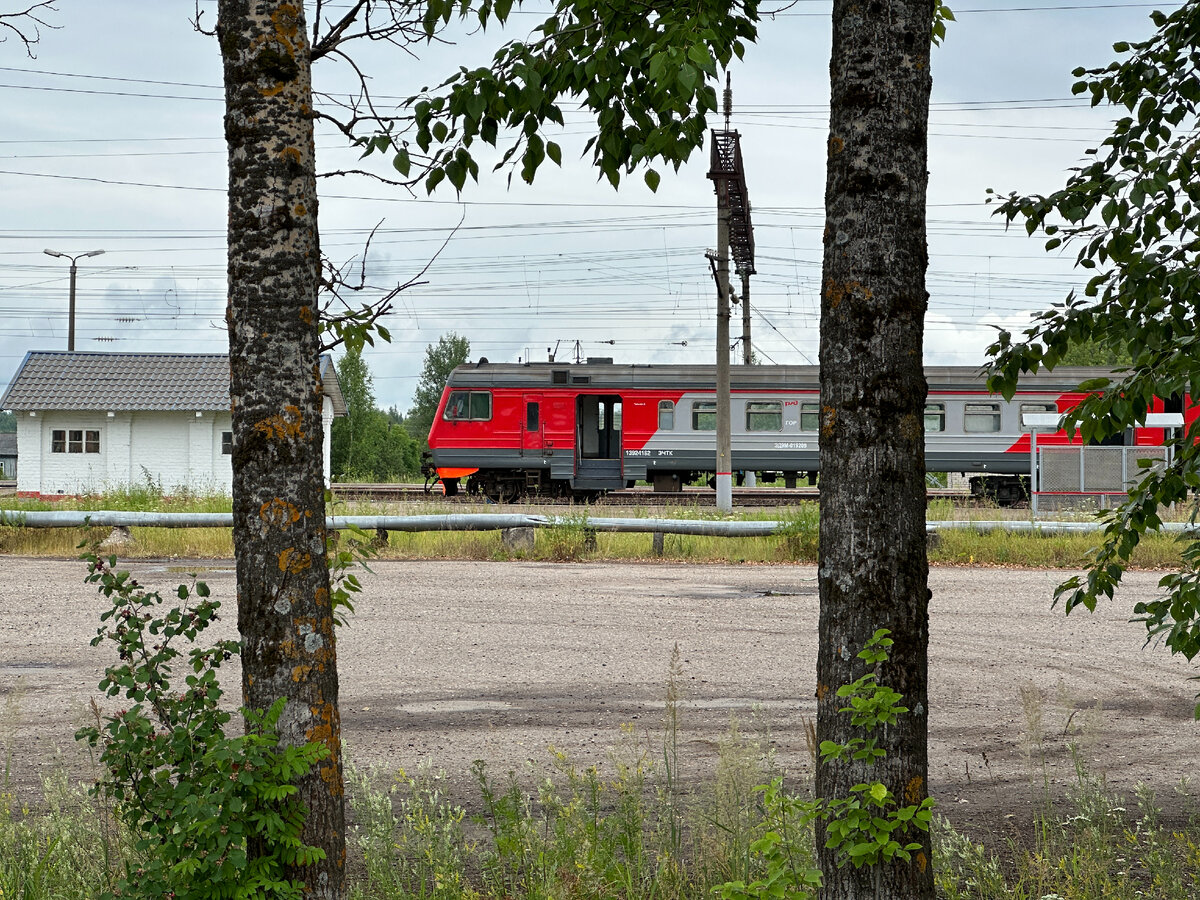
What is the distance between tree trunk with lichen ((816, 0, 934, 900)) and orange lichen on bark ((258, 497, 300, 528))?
57.6 inches

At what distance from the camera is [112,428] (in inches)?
1371

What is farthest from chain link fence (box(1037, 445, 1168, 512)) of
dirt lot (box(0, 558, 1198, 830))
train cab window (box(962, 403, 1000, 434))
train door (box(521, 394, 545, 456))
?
train door (box(521, 394, 545, 456))

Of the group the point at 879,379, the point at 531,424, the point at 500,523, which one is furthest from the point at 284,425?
the point at 531,424

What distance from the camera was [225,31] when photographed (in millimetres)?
2973

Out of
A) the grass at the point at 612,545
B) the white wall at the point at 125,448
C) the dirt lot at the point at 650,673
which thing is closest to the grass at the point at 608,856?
the dirt lot at the point at 650,673

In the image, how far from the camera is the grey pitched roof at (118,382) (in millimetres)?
34219

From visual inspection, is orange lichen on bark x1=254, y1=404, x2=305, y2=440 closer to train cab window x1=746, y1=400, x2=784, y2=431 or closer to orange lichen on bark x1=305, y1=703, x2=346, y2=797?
orange lichen on bark x1=305, y1=703, x2=346, y2=797

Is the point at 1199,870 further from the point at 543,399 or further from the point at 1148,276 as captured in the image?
the point at 543,399

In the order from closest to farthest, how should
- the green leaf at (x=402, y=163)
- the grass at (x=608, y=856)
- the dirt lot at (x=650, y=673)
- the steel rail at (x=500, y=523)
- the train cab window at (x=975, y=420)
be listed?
the green leaf at (x=402, y=163)
the grass at (x=608, y=856)
the dirt lot at (x=650, y=673)
the steel rail at (x=500, y=523)
the train cab window at (x=975, y=420)

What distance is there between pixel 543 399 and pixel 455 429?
2410 millimetres

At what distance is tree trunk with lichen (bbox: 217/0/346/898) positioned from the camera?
9.69 feet

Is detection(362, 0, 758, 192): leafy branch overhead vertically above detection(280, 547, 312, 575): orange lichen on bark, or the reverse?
detection(362, 0, 758, 192): leafy branch overhead

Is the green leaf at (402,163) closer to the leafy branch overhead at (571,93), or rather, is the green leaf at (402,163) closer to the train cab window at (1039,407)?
the leafy branch overhead at (571,93)

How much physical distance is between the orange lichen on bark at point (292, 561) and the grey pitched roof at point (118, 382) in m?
32.3
